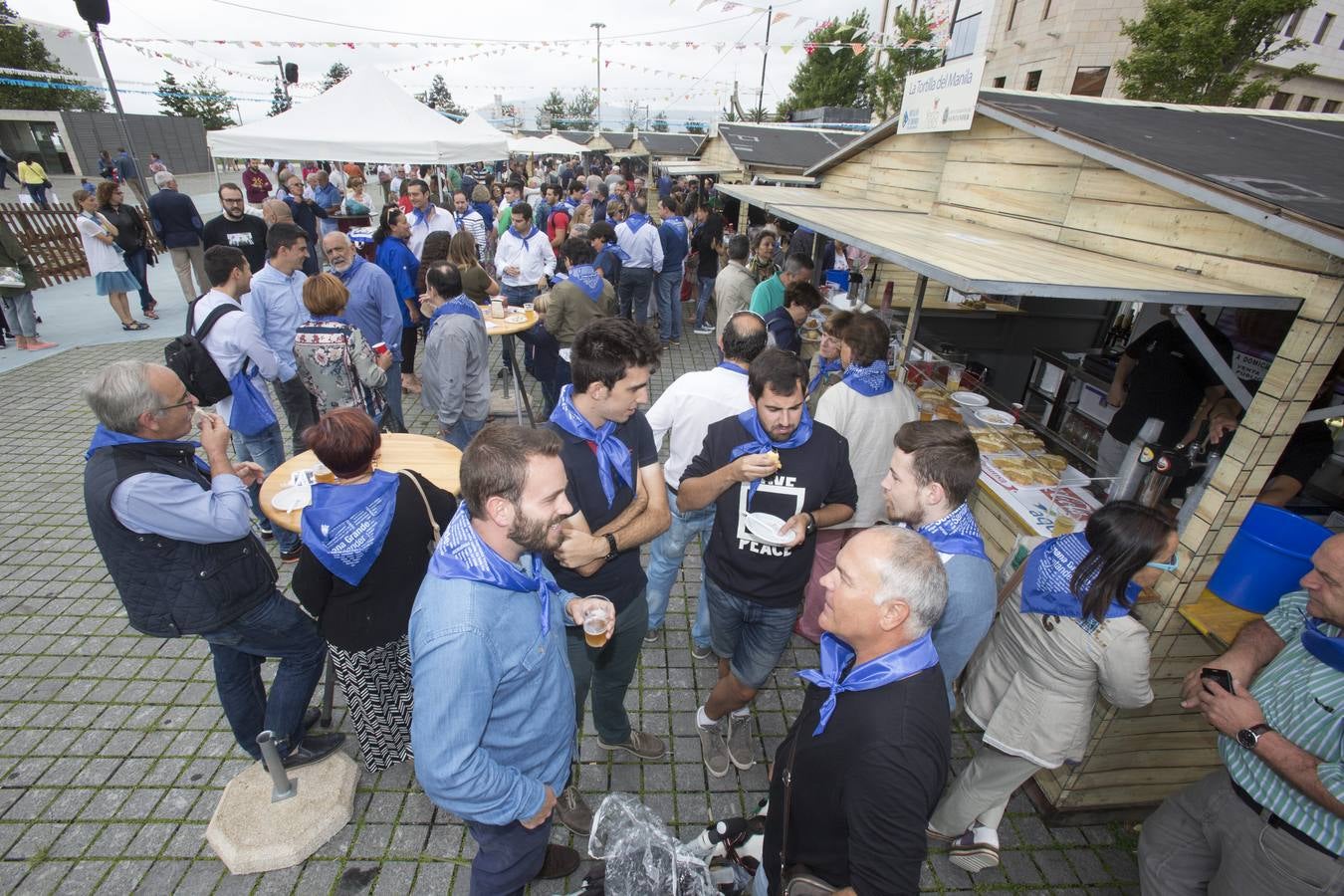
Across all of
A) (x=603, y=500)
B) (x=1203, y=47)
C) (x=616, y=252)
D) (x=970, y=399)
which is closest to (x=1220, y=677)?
(x=603, y=500)

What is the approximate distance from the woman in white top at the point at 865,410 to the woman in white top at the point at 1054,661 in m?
1.05

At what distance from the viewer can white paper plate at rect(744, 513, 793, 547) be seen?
2723mm

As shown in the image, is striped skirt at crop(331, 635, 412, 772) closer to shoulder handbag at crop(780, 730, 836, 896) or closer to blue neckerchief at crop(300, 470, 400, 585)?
blue neckerchief at crop(300, 470, 400, 585)

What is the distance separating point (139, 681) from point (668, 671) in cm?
332

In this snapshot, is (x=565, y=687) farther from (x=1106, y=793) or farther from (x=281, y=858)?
(x=1106, y=793)

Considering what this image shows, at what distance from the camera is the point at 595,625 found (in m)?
2.34

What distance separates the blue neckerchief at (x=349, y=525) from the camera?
2.42 metres

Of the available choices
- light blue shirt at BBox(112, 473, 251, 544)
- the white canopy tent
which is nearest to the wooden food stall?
light blue shirt at BBox(112, 473, 251, 544)

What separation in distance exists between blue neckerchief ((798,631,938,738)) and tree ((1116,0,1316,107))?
20171 millimetres

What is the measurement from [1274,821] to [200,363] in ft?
19.8

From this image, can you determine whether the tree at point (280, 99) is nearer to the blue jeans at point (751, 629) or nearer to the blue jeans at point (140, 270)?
the blue jeans at point (140, 270)

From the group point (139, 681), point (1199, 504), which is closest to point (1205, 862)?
point (1199, 504)

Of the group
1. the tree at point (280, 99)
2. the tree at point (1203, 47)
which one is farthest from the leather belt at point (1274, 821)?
the tree at point (280, 99)

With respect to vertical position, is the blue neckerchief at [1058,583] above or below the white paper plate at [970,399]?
above
